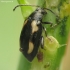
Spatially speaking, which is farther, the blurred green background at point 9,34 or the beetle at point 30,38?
the blurred green background at point 9,34

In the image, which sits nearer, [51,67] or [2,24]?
[51,67]

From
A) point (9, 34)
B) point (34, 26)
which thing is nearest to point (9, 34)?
point (9, 34)

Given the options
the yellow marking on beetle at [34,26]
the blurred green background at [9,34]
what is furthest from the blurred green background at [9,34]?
the yellow marking on beetle at [34,26]

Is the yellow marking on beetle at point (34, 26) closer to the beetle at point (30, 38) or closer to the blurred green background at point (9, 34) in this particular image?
the beetle at point (30, 38)

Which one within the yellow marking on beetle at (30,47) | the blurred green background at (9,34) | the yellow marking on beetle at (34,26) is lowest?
the blurred green background at (9,34)

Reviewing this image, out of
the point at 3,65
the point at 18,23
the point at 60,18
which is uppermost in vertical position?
the point at 60,18

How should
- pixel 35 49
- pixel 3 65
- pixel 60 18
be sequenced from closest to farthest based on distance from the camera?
pixel 60 18, pixel 35 49, pixel 3 65

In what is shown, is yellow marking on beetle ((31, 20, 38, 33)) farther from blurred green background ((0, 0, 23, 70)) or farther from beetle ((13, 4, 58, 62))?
blurred green background ((0, 0, 23, 70))

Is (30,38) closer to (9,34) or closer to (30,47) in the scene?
(30,47)

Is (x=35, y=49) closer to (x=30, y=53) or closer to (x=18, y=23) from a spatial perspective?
(x=30, y=53)

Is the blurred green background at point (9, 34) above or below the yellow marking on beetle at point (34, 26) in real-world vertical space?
below

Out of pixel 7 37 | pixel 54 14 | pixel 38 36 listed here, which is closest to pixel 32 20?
pixel 38 36
